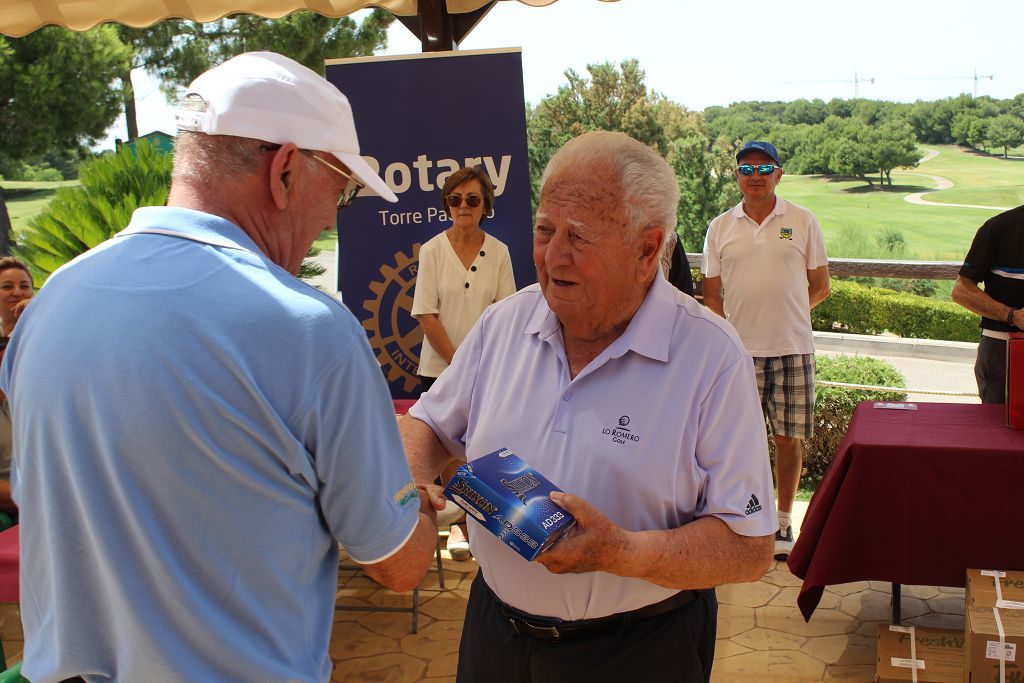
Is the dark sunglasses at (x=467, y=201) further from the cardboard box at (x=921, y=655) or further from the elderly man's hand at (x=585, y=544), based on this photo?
the elderly man's hand at (x=585, y=544)

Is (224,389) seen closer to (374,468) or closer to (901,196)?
(374,468)

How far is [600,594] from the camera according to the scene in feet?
5.44

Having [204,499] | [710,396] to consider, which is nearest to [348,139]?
[204,499]

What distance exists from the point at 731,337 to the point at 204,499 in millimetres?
1055

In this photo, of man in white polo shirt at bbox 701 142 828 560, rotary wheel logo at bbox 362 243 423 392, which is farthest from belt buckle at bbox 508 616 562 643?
rotary wheel logo at bbox 362 243 423 392

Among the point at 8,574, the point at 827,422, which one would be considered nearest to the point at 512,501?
the point at 8,574

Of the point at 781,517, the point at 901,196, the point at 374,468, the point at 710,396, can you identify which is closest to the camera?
the point at 374,468

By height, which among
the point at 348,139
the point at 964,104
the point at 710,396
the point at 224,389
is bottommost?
the point at 710,396

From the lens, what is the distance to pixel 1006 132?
15711mm

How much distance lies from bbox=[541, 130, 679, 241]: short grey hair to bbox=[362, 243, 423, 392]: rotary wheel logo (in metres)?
3.35

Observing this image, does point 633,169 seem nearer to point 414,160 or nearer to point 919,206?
point 414,160

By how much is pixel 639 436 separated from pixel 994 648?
190 centimetres

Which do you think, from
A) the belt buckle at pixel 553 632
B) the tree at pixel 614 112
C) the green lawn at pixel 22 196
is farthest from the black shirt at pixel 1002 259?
the green lawn at pixel 22 196

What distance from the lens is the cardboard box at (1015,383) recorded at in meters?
3.16
